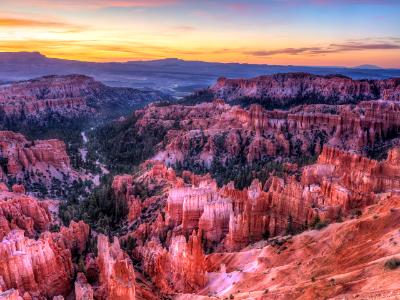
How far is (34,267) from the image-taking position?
2498 cm

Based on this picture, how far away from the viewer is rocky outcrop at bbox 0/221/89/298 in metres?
23.8

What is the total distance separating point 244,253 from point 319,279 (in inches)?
371

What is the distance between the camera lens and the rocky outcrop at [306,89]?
114125 millimetres

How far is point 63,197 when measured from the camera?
56.3 m

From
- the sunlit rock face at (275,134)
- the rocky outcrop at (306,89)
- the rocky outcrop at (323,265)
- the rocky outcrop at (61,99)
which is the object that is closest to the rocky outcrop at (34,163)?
the sunlit rock face at (275,134)

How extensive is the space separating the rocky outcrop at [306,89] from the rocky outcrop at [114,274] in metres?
90.6

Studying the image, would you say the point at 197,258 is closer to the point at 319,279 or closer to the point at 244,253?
the point at 244,253

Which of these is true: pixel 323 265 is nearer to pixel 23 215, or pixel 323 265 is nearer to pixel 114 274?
pixel 114 274

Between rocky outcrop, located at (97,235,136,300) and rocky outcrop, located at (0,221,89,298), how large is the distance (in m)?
2.30

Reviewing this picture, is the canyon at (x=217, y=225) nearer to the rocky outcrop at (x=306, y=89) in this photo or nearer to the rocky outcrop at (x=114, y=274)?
the rocky outcrop at (x=114, y=274)

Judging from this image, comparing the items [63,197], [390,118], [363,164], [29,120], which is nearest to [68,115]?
[29,120]

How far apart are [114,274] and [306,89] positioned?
374ft

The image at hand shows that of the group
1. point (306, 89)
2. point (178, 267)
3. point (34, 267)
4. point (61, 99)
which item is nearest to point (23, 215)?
point (34, 267)

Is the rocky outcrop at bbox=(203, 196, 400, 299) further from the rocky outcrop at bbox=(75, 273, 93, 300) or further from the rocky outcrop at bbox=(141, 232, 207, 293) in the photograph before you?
the rocky outcrop at bbox=(75, 273, 93, 300)
